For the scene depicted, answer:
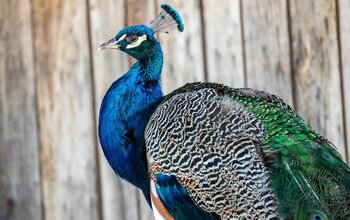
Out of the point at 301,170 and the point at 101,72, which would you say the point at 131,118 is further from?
the point at 101,72

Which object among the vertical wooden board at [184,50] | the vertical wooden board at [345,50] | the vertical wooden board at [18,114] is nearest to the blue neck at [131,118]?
the vertical wooden board at [184,50]

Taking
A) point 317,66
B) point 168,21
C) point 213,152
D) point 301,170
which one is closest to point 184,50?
point 317,66

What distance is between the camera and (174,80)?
10.0 ft

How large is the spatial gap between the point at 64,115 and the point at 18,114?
164 millimetres

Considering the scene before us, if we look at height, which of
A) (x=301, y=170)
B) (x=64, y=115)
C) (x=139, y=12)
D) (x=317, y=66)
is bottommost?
(x=301, y=170)

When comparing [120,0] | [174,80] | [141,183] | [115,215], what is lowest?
[115,215]

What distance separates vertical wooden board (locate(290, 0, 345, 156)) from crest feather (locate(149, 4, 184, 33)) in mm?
707

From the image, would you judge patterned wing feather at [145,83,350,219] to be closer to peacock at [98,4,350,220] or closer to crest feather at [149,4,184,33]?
peacock at [98,4,350,220]

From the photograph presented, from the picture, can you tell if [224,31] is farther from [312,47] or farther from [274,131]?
[274,131]

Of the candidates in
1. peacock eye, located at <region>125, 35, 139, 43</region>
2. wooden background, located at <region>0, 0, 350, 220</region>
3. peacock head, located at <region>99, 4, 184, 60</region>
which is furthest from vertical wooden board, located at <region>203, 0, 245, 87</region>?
peacock eye, located at <region>125, 35, 139, 43</region>

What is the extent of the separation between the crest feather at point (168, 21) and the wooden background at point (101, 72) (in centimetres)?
57

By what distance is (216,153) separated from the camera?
210cm

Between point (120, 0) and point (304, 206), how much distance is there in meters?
1.35

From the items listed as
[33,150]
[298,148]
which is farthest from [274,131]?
[33,150]
